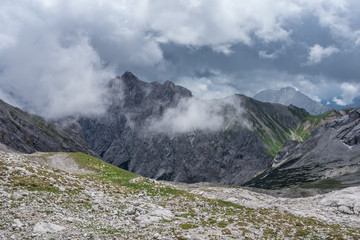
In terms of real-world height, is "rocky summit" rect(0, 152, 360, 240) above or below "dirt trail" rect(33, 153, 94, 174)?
above

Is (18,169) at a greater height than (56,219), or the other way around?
(18,169)

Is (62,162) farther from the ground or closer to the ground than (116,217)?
closer to the ground

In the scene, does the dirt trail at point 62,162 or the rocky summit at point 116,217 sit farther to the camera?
the dirt trail at point 62,162

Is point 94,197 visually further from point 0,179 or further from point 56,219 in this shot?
point 0,179

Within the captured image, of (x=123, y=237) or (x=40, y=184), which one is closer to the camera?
(x=123, y=237)

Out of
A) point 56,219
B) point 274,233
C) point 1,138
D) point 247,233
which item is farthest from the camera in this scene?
point 1,138

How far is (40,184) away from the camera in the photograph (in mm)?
26344

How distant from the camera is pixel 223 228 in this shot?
22797mm

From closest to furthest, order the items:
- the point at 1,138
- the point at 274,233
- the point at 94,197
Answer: the point at 274,233 < the point at 94,197 < the point at 1,138

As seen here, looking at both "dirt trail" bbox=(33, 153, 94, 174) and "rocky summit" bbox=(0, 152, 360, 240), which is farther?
"dirt trail" bbox=(33, 153, 94, 174)

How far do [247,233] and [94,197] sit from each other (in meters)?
16.2

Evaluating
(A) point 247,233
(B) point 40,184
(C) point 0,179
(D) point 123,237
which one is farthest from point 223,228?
(C) point 0,179

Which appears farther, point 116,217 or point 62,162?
point 62,162

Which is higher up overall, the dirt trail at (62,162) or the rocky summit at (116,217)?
the rocky summit at (116,217)
